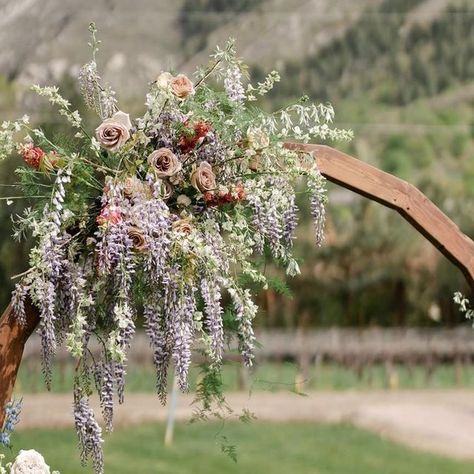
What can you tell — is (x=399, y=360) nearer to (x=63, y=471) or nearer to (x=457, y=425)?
(x=457, y=425)

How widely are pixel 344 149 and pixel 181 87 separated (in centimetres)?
822

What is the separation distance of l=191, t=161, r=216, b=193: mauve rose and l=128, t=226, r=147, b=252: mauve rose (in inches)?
8.0

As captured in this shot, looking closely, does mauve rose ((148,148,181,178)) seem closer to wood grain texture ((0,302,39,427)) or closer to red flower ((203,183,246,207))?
red flower ((203,183,246,207))

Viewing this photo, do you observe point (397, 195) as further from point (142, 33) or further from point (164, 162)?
point (142, 33)

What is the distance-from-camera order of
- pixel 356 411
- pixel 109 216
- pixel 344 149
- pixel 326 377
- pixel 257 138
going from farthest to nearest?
1. pixel 326 377
2. pixel 344 149
3. pixel 356 411
4. pixel 257 138
5. pixel 109 216

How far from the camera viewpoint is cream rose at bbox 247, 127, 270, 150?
3.01m

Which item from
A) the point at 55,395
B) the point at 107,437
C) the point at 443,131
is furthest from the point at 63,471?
the point at 443,131

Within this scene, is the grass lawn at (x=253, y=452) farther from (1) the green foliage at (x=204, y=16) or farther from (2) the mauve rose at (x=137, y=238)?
(2) the mauve rose at (x=137, y=238)

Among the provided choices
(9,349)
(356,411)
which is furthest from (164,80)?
(356,411)

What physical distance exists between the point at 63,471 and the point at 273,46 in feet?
16.1

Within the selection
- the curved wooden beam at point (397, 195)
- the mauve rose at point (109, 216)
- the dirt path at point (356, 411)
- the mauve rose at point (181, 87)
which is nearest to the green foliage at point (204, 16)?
the dirt path at point (356, 411)

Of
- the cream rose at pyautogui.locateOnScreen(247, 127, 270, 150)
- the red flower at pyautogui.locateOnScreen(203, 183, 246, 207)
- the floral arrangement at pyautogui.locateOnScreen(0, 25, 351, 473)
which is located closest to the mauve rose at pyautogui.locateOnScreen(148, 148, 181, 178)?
the floral arrangement at pyautogui.locateOnScreen(0, 25, 351, 473)

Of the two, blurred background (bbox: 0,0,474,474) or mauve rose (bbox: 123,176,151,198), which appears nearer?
mauve rose (bbox: 123,176,151,198)

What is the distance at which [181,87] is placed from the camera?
299 cm
